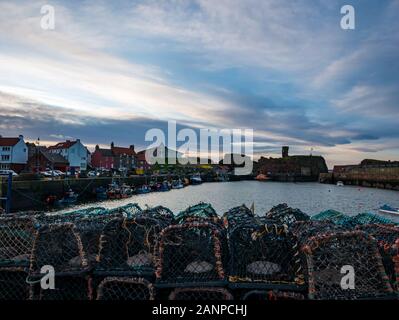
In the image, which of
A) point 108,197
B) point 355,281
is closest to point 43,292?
point 355,281

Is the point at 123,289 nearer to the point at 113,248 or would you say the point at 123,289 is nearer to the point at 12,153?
the point at 113,248

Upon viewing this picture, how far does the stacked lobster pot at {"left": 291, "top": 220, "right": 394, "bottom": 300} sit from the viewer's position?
11.1 ft

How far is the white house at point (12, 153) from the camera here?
58969 millimetres

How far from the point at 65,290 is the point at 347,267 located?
362 centimetres

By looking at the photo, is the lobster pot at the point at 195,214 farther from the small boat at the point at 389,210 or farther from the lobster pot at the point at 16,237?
the small boat at the point at 389,210

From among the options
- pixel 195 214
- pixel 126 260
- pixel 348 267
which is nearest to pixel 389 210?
pixel 195 214

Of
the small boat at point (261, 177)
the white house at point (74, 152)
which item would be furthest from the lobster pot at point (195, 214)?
the small boat at point (261, 177)

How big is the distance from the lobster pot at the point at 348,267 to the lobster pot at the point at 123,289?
2.03m

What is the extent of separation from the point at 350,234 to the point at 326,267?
576 mm

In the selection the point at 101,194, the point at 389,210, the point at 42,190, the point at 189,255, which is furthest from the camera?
the point at 101,194

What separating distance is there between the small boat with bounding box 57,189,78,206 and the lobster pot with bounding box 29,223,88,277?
3286cm

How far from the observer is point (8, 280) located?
439 cm

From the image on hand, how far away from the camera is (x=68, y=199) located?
3556 centimetres

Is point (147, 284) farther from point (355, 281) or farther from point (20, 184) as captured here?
point (20, 184)
